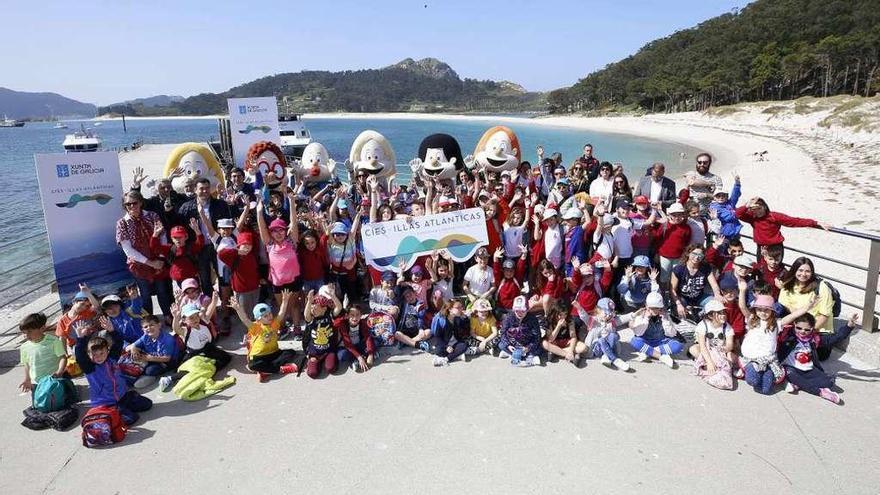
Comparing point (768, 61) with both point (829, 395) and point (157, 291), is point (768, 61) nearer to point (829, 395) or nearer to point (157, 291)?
point (829, 395)

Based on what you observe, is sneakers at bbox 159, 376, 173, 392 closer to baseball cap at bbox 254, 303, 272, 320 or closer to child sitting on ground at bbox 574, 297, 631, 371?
baseball cap at bbox 254, 303, 272, 320

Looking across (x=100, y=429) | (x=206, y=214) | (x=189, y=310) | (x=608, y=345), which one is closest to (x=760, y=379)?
(x=608, y=345)

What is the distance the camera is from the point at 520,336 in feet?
18.5

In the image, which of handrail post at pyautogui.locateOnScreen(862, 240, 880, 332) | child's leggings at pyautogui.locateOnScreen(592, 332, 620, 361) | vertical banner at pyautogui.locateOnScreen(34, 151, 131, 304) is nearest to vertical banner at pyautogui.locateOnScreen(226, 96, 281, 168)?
vertical banner at pyautogui.locateOnScreen(34, 151, 131, 304)

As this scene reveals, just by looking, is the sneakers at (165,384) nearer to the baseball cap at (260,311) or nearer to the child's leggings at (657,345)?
the baseball cap at (260,311)

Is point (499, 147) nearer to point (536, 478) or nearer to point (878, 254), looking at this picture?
point (878, 254)

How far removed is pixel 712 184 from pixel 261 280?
6.77 m

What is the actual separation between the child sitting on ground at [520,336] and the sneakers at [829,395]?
2.76 m

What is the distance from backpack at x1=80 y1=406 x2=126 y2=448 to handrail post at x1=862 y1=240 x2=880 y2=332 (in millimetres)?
8042

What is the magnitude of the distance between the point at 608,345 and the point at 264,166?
21.6ft

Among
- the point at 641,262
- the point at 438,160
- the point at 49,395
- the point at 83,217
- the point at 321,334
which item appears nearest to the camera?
the point at 49,395

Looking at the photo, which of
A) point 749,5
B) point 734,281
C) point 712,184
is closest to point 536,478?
point 734,281

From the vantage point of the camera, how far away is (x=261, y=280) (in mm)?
6336

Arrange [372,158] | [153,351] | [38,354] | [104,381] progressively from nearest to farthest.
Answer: [104,381]
[38,354]
[153,351]
[372,158]
